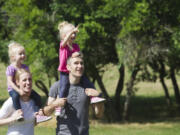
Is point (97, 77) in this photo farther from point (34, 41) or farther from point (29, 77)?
point (29, 77)

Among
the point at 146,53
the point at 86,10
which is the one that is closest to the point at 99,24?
the point at 86,10

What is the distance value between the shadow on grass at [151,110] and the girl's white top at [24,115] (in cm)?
1866

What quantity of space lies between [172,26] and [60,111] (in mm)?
14145

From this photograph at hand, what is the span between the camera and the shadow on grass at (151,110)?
24.8 metres

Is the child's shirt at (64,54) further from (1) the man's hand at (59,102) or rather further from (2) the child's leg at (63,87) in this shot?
(1) the man's hand at (59,102)

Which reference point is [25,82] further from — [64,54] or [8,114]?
[64,54]

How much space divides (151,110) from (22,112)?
83.5 ft

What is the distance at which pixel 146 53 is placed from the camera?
18312 mm

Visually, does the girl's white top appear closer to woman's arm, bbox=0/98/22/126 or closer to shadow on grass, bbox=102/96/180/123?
woman's arm, bbox=0/98/22/126

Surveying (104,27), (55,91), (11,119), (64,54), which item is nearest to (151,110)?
(104,27)

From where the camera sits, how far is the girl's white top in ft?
14.5

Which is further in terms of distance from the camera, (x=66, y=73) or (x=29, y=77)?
(x=66, y=73)

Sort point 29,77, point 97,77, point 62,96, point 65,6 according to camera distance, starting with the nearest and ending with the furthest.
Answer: point 29,77, point 62,96, point 65,6, point 97,77

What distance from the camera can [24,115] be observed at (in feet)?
14.8
